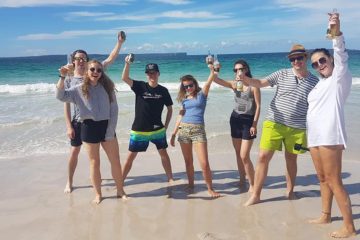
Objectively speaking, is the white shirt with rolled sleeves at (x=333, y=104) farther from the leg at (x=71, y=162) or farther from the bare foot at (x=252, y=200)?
the leg at (x=71, y=162)

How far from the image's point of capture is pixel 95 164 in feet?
18.2

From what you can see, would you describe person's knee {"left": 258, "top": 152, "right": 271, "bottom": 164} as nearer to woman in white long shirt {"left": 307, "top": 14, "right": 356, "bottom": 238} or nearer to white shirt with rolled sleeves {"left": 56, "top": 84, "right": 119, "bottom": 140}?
woman in white long shirt {"left": 307, "top": 14, "right": 356, "bottom": 238}

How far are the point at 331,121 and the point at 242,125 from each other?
2.01 m

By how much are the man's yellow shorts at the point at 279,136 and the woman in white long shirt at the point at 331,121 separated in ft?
2.81

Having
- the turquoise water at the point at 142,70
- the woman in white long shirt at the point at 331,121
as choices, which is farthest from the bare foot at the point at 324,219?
the turquoise water at the point at 142,70

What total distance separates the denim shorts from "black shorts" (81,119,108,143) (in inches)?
49.9

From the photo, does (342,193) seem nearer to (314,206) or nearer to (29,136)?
(314,206)

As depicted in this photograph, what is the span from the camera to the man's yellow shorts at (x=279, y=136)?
17.4 feet

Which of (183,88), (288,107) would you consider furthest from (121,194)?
(288,107)

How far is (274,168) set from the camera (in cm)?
745

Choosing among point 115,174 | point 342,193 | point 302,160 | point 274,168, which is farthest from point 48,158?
point 342,193

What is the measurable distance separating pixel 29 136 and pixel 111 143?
528cm

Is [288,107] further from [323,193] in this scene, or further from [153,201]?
[153,201]

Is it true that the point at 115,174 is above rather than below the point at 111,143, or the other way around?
below
